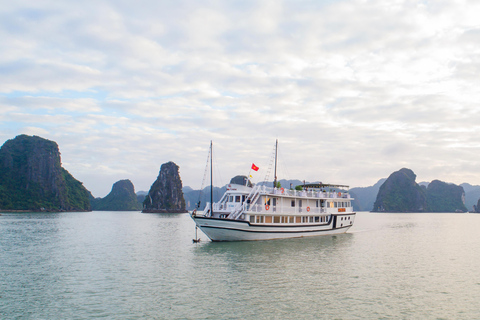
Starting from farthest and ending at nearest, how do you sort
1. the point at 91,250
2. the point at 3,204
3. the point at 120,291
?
the point at 3,204, the point at 91,250, the point at 120,291

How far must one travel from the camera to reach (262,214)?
136 feet

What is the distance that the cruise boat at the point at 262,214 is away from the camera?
39531 millimetres

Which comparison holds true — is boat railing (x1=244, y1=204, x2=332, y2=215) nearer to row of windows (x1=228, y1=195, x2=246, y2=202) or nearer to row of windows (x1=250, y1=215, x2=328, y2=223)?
row of windows (x1=250, y1=215, x2=328, y2=223)

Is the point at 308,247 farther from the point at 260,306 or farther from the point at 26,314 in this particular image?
the point at 26,314

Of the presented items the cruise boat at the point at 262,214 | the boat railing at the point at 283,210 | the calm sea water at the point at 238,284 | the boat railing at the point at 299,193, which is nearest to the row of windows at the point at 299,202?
the cruise boat at the point at 262,214

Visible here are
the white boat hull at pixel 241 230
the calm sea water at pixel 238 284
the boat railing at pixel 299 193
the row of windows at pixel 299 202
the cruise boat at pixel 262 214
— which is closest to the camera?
the calm sea water at pixel 238 284

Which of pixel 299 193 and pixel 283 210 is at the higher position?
pixel 299 193

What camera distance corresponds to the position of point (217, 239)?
4097 centimetres

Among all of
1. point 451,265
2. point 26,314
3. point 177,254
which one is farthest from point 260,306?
point 451,265

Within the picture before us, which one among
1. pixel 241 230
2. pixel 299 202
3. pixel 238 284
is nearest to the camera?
pixel 238 284

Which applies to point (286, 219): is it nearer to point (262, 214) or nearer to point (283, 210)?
point (283, 210)

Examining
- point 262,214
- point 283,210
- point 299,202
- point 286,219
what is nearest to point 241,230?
point 262,214

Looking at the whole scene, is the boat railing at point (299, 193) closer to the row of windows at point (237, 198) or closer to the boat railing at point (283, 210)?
the boat railing at point (283, 210)

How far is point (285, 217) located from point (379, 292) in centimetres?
2439
